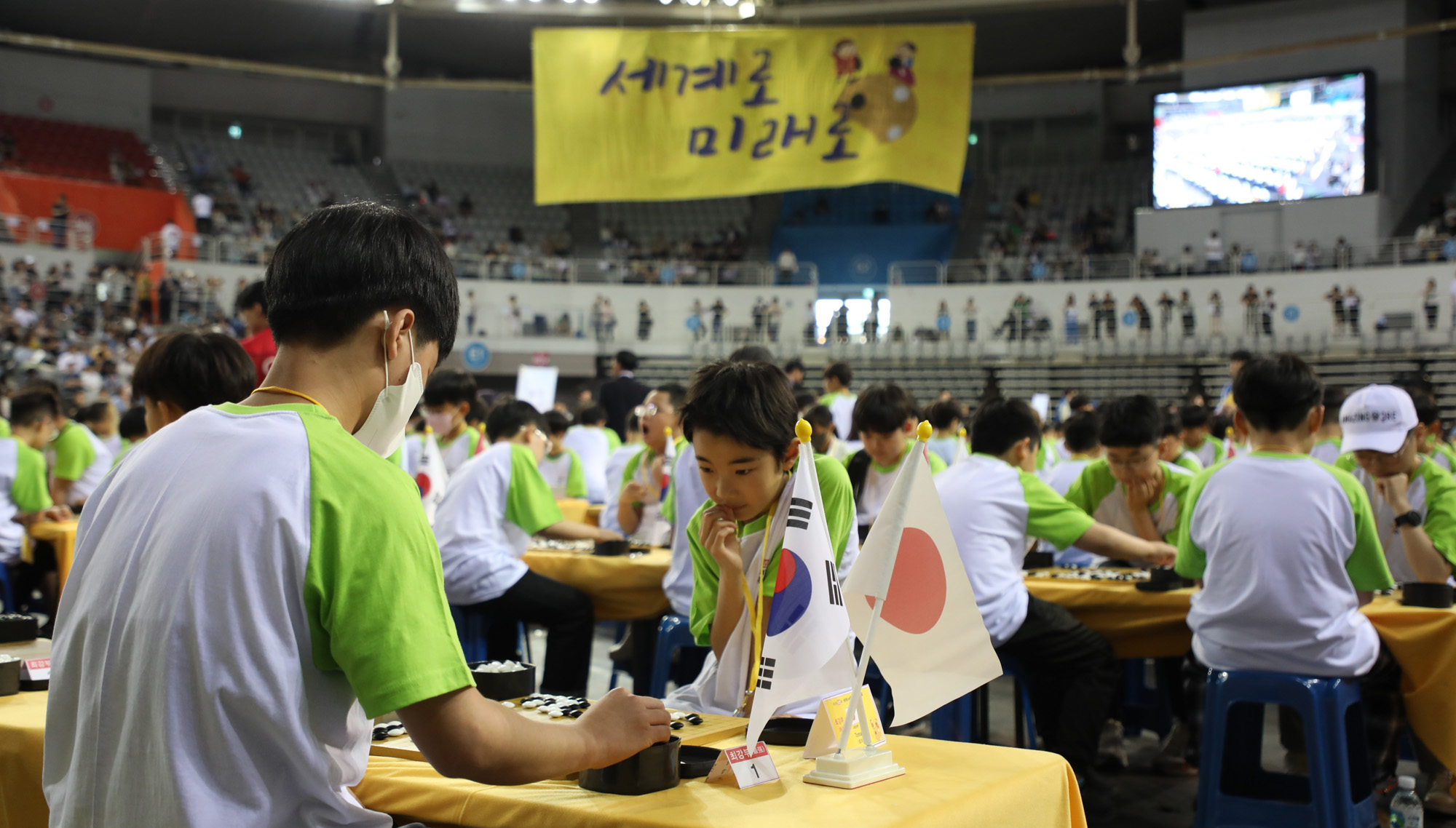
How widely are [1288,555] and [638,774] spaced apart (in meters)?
2.32

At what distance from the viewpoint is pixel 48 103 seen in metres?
25.5

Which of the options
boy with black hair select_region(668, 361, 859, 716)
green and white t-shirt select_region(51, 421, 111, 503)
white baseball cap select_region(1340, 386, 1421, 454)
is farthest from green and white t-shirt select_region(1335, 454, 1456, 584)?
green and white t-shirt select_region(51, 421, 111, 503)

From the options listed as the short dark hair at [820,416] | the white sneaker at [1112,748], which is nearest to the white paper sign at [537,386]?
the short dark hair at [820,416]

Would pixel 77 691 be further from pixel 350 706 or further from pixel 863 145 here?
pixel 863 145

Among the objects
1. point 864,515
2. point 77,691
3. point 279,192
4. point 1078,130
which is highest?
point 1078,130

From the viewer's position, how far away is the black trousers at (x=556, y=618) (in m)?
4.45

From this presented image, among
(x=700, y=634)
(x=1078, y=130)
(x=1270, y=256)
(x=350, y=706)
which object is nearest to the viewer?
(x=350, y=706)

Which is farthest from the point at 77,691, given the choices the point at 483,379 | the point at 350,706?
the point at 483,379

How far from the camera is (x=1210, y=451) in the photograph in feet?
26.0

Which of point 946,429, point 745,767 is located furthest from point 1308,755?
point 946,429

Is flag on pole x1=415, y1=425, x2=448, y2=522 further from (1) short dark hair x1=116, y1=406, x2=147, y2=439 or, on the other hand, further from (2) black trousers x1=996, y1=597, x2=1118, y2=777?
(2) black trousers x1=996, y1=597, x2=1118, y2=777

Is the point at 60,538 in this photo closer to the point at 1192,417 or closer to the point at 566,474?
the point at 566,474

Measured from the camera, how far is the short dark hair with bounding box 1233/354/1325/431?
10.4ft

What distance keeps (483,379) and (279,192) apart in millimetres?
7813
